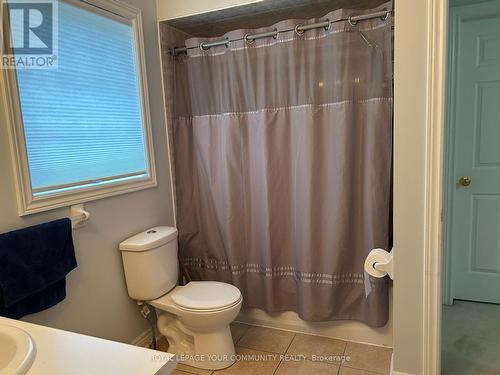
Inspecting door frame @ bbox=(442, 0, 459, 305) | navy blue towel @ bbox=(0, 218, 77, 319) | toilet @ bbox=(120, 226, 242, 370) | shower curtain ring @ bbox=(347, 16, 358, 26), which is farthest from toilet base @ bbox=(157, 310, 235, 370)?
shower curtain ring @ bbox=(347, 16, 358, 26)

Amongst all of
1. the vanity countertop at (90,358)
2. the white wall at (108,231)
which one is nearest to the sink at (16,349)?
the vanity countertop at (90,358)

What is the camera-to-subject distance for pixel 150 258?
2.04 meters

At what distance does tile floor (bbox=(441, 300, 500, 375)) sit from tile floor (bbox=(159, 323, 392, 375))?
35cm

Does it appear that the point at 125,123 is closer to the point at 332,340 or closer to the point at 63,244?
the point at 63,244

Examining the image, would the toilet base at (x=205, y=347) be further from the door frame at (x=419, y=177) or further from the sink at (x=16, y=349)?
the sink at (x=16, y=349)

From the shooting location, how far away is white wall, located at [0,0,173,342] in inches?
62.4

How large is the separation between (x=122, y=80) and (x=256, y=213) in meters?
1.13

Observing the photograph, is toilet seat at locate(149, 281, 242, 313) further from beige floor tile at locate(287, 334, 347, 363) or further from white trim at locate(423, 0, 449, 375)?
white trim at locate(423, 0, 449, 375)

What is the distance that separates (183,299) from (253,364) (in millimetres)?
572

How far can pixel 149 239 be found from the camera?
6.78 feet

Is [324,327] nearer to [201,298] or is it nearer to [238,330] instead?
[238,330]

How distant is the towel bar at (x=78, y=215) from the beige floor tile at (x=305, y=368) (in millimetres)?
1324

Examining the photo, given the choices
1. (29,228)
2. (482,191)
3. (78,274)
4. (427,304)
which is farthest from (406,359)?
(29,228)

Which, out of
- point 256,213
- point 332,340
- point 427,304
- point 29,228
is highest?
point 29,228
